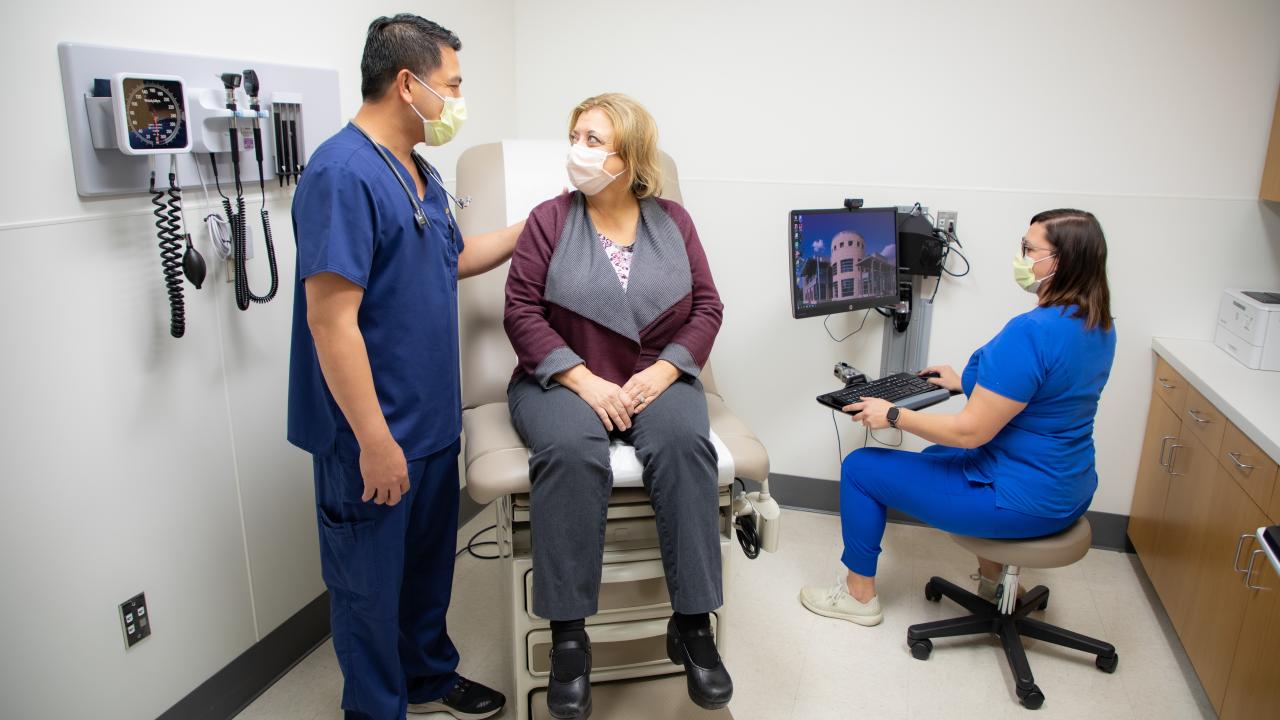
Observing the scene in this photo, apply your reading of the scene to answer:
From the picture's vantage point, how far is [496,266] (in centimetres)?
206

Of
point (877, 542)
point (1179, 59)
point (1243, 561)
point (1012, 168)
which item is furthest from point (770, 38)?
point (1243, 561)

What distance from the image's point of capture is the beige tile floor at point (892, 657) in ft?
6.68

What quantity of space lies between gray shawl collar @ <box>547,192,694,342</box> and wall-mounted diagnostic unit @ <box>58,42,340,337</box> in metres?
0.62

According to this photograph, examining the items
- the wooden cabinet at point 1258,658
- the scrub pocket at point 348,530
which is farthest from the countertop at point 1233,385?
the scrub pocket at point 348,530

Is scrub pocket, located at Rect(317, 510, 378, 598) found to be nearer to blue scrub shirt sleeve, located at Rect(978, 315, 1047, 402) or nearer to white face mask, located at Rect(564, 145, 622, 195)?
white face mask, located at Rect(564, 145, 622, 195)

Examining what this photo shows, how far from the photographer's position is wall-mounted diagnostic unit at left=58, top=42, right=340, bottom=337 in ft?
4.90

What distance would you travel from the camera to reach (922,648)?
2.20 m

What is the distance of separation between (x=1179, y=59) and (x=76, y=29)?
8.64ft

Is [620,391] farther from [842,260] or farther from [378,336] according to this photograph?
[842,260]

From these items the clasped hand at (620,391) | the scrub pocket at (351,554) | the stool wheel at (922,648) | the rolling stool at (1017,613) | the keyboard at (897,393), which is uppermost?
the clasped hand at (620,391)

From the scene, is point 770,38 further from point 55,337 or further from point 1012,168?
point 55,337

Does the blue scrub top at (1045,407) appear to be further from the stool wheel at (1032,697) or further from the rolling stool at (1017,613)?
the stool wheel at (1032,697)

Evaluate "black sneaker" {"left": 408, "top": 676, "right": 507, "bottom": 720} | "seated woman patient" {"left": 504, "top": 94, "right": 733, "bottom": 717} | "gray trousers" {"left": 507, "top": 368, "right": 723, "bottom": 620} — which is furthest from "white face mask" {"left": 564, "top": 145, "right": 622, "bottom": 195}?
"black sneaker" {"left": 408, "top": 676, "right": 507, "bottom": 720}

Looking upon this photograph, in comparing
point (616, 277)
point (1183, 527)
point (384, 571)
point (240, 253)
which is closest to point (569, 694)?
point (384, 571)
